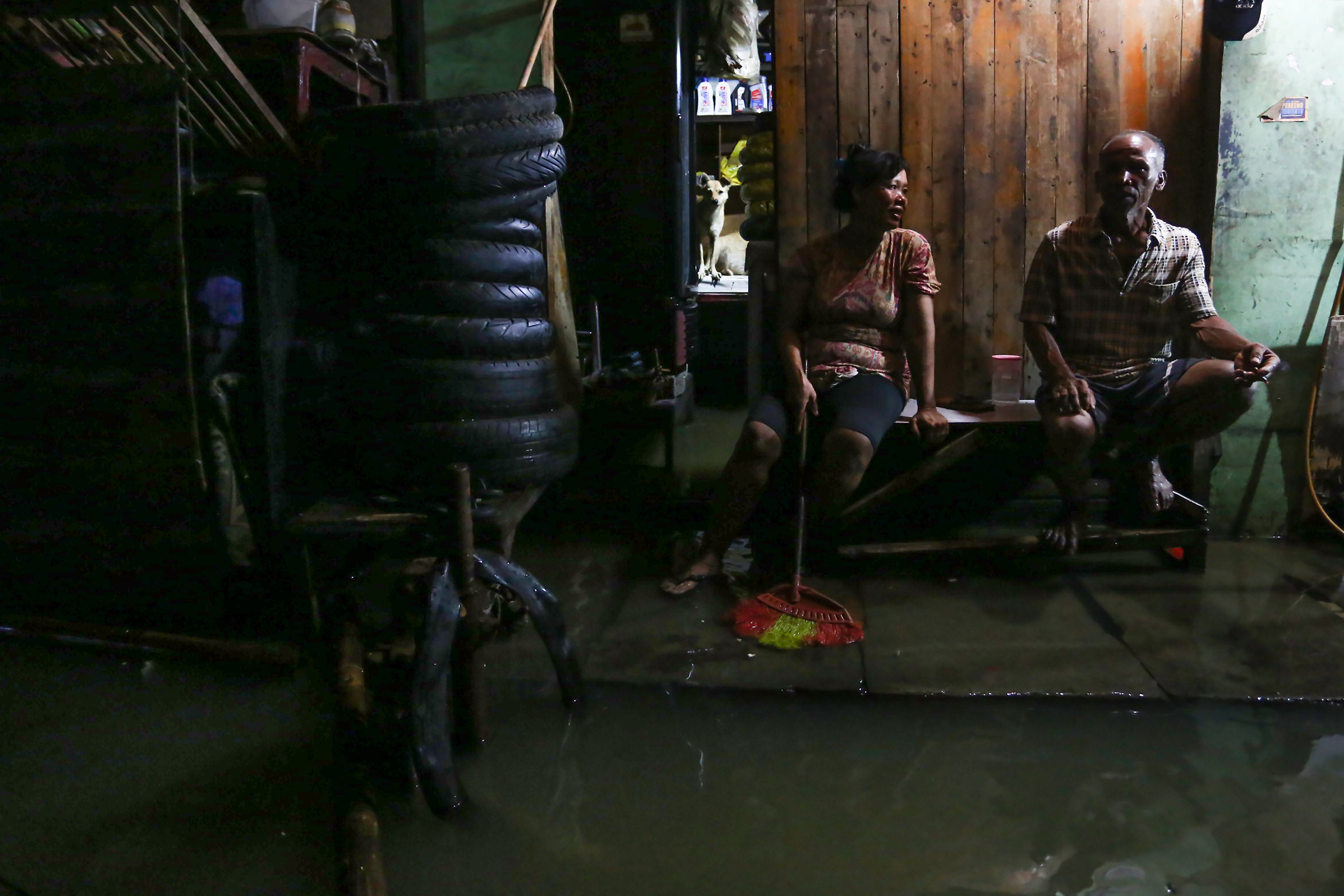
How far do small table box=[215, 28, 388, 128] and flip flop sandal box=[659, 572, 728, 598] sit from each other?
230 cm

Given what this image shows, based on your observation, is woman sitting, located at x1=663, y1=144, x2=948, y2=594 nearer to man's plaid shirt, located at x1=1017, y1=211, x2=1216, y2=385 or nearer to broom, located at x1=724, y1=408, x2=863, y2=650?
broom, located at x1=724, y1=408, x2=863, y2=650

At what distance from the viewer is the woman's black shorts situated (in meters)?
3.62

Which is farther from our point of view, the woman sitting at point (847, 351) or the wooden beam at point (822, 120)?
the wooden beam at point (822, 120)

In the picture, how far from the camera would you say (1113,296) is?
3818 mm

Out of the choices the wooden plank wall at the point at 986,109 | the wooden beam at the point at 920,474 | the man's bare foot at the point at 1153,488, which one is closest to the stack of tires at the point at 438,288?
the wooden beam at the point at 920,474

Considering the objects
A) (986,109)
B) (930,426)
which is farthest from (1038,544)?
(986,109)

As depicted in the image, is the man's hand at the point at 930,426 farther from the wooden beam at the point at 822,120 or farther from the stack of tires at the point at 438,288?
the stack of tires at the point at 438,288

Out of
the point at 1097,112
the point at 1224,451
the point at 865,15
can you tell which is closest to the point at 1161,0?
the point at 1097,112

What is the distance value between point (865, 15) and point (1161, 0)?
1.31 m

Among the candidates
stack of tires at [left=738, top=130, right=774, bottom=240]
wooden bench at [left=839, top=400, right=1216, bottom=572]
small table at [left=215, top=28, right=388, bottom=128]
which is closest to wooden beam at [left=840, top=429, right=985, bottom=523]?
wooden bench at [left=839, top=400, right=1216, bottom=572]

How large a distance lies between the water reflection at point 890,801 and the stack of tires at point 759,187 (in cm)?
277

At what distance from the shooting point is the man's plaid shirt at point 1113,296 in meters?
3.78

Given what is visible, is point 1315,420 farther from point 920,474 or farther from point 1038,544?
point 920,474

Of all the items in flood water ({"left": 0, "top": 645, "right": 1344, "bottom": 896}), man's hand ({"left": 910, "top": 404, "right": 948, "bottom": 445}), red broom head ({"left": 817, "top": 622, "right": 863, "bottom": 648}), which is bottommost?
flood water ({"left": 0, "top": 645, "right": 1344, "bottom": 896})
